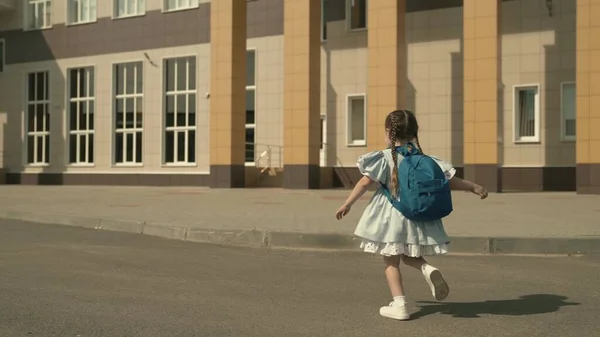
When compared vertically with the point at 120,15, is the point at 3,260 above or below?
below

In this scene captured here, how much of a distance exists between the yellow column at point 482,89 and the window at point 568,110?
3.51 meters

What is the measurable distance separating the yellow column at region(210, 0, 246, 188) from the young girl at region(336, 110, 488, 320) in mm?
20512

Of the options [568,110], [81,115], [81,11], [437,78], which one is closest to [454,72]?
[437,78]

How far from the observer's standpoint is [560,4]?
24.3 meters

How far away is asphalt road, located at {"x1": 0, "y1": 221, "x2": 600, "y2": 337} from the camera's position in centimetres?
520

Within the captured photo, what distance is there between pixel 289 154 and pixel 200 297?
18341mm

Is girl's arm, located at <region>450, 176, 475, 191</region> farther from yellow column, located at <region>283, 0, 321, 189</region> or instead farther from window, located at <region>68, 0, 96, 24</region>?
window, located at <region>68, 0, 96, 24</region>

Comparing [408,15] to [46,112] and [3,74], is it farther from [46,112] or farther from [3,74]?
[3,74]

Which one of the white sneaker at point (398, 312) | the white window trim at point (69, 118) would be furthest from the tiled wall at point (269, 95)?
the white sneaker at point (398, 312)

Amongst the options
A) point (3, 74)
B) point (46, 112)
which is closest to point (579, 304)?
point (46, 112)

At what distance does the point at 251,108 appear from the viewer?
29891mm

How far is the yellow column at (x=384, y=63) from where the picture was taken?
23.0 metres

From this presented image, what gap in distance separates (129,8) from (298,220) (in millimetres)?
23084

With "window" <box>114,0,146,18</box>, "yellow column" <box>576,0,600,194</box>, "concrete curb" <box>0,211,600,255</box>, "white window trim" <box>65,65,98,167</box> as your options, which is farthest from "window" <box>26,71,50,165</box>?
"concrete curb" <box>0,211,600,255</box>
